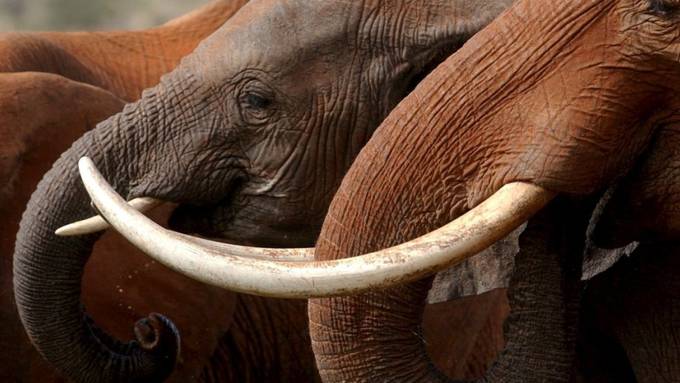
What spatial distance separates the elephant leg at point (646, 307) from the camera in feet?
12.5

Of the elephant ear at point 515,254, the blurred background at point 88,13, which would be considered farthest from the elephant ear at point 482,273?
the blurred background at point 88,13

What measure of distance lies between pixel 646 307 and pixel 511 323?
405 mm

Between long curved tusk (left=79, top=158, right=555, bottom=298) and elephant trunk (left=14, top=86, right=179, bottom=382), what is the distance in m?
1.20

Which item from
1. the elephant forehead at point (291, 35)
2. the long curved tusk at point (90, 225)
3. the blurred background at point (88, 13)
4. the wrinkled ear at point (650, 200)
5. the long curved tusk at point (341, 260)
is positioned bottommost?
the long curved tusk at point (341, 260)

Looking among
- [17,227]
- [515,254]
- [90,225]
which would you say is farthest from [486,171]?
[17,227]

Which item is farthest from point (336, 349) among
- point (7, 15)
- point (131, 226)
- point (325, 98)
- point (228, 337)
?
point (7, 15)

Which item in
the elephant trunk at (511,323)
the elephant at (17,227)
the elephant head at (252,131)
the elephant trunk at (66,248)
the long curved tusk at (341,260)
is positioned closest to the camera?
the long curved tusk at (341,260)

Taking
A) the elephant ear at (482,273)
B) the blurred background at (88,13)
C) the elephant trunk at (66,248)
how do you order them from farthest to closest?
the blurred background at (88,13), the elephant trunk at (66,248), the elephant ear at (482,273)

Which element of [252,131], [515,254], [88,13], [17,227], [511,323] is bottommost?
[511,323]

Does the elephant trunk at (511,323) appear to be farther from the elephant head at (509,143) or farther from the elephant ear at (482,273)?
the elephant ear at (482,273)

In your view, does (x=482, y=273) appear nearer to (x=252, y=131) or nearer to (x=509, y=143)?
(x=252, y=131)

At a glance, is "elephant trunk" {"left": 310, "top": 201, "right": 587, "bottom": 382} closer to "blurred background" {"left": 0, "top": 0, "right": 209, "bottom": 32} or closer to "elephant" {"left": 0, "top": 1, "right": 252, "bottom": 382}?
"elephant" {"left": 0, "top": 1, "right": 252, "bottom": 382}

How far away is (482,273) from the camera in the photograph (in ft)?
13.4

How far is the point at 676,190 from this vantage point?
338cm
